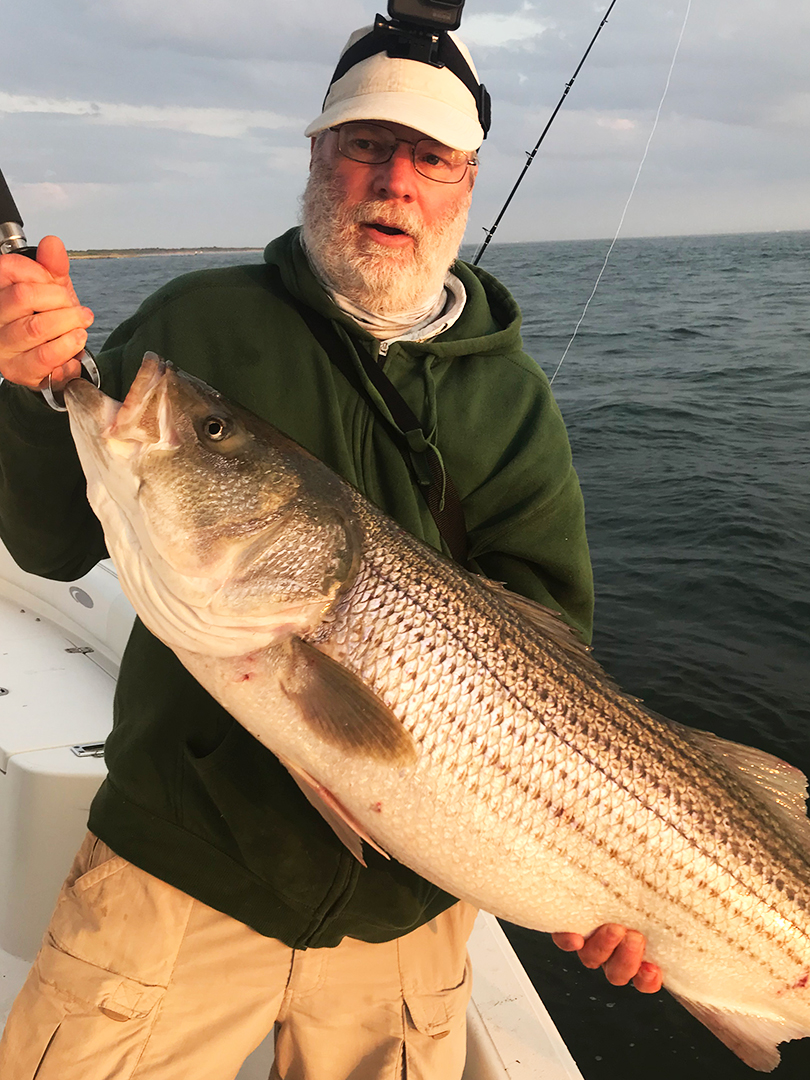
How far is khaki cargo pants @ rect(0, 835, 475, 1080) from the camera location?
2.27 metres

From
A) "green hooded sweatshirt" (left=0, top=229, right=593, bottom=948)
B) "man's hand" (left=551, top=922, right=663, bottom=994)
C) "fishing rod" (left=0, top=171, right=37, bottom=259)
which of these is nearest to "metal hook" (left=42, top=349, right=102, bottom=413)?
"green hooded sweatshirt" (left=0, top=229, right=593, bottom=948)

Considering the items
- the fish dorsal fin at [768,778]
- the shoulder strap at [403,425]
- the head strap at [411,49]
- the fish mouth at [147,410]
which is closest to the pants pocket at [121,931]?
the fish mouth at [147,410]

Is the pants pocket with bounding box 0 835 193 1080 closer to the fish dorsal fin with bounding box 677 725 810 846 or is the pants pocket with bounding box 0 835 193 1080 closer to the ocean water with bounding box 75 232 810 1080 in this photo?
the fish dorsal fin with bounding box 677 725 810 846

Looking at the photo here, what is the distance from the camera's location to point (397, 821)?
2.12m

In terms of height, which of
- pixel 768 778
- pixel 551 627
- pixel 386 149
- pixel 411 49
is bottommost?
pixel 768 778

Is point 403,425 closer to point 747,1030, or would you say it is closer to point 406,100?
point 406,100

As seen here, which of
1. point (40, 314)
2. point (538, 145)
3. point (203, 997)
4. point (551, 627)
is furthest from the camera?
point (538, 145)

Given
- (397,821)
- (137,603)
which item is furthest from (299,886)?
(137,603)

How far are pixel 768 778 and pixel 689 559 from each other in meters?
7.94

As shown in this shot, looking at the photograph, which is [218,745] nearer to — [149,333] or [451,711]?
[451,711]

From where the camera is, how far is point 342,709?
203cm

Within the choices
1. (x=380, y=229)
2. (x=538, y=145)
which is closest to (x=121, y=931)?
(x=380, y=229)

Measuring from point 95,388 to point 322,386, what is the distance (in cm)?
83

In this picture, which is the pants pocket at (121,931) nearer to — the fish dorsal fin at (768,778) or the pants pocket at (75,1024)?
the pants pocket at (75,1024)
